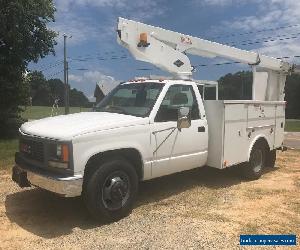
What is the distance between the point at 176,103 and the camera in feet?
22.8

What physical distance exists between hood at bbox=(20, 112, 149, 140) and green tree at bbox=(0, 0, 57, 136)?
492 inches

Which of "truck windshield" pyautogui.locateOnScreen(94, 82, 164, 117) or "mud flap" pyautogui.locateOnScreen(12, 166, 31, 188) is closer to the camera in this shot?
"mud flap" pyautogui.locateOnScreen(12, 166, 31, 188)

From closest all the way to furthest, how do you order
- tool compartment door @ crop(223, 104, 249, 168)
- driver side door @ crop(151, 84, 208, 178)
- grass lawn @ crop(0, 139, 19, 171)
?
driver side door @ crop(151, 84, 208, 178) < tool compartment door @ crop(223, 104, 249, 168) < grass lawn @ crop(0, 139, 19, 171)

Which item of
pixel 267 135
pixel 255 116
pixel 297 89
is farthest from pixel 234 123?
pixel 297 89

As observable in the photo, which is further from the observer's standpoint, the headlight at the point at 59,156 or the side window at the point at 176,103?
the side window at the point at 176,103

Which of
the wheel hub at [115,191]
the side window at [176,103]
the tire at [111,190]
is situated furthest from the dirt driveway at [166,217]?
the side window at [176,103]

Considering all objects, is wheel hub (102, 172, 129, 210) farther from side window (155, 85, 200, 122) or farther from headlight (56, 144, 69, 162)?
side window (155, 85, 200, 122)

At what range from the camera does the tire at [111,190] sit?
219 inches

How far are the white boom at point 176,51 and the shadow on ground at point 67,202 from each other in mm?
2286

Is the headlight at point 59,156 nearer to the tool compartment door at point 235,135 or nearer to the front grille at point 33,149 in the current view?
the front grille at point 33,149

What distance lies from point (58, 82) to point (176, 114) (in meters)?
115

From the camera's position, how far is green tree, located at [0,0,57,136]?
17.6 meters

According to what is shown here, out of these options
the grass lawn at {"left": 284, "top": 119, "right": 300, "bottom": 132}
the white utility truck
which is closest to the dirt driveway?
the white utility truck

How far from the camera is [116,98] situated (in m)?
7.35
